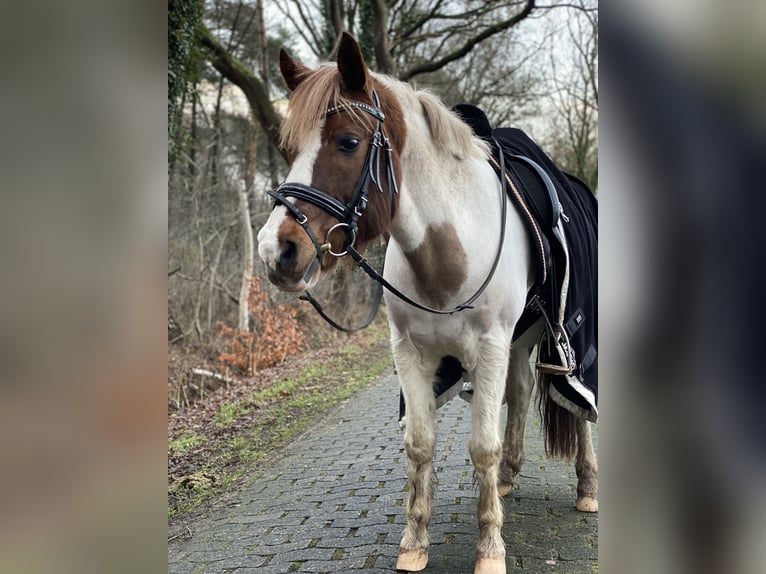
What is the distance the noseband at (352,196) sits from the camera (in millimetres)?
1869

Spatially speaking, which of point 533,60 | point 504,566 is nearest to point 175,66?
point 504,566

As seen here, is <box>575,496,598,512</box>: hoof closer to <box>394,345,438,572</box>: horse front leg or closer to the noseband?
<box>394,345,438,572</box>: horse front leg

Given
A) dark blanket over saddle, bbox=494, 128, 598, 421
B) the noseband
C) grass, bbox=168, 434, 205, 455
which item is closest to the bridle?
the noseband

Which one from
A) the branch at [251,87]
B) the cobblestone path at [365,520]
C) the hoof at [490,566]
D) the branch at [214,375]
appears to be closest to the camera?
the hoof at [490,566]

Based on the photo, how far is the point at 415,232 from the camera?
Result: 2.29 metres

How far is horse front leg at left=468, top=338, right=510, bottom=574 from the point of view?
2.49m

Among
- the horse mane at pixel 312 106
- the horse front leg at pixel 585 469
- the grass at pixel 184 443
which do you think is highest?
the horse mane at pixel 312 106

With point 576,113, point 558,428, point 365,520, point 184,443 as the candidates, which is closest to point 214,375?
point 184,443

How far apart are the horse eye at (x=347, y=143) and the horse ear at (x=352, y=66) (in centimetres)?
19

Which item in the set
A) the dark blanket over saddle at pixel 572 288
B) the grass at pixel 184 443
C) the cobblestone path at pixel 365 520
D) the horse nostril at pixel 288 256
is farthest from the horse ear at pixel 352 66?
the grass at pixel 184 443

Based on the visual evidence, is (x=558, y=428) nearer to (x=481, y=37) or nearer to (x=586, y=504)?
(x=586, y=504)

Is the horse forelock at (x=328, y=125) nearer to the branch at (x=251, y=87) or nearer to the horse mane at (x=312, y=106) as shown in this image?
the horse mane at (x=312, y=106)

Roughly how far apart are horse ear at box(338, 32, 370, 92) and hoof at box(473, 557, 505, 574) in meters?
2.07
